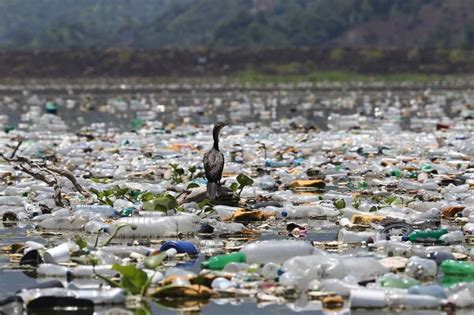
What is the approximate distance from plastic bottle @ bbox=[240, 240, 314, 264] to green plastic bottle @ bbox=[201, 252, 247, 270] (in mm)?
75

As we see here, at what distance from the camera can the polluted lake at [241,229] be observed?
918 centimetres

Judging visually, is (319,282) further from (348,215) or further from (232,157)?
(232,157)

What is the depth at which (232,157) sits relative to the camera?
72.0 ft

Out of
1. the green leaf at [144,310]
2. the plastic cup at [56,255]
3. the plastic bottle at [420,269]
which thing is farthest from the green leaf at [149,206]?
the green leaf at [144,310]

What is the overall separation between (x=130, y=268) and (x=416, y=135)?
19.0m

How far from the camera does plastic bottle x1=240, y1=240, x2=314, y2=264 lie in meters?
10.5

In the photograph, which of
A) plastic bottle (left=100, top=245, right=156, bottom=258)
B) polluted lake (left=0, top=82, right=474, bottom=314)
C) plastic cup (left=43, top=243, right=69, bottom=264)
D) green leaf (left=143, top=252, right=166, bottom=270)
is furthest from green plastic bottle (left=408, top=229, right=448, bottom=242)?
plastic cup (left=43, top=243, right=69, bottom=264)

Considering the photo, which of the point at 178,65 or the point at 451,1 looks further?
the point at 451,1

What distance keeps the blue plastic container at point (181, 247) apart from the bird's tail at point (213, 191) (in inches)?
119

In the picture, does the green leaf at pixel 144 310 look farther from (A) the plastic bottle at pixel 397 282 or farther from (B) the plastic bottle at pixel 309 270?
(A) the plastic bottle at pixel 397 282

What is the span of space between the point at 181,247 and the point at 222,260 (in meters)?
0.76

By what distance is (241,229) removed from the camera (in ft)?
41.5

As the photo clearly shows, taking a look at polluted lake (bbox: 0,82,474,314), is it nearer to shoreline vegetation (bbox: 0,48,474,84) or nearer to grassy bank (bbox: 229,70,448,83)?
grassy bank (bbox: 229,70,448,83)

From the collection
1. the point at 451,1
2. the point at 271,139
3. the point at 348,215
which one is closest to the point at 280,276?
the point at 348,215
